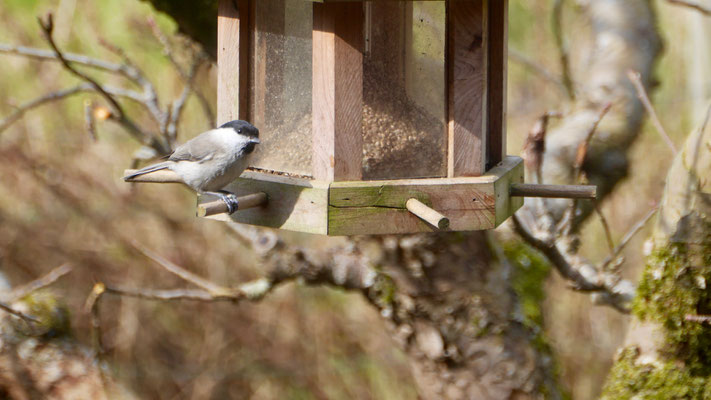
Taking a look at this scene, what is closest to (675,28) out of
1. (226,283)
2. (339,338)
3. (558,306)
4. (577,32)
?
(577,32)

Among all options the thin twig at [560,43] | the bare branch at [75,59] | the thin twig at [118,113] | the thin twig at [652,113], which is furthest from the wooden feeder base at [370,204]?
the thin twig at [560,43]

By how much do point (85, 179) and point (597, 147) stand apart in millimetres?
3501

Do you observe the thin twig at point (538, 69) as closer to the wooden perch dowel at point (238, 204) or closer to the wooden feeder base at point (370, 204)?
the wooden feeder base at point (370, 204)

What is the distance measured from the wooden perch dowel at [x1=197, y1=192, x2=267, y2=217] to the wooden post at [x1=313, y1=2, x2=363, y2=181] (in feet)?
0.66

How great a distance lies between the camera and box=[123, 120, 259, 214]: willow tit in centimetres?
221

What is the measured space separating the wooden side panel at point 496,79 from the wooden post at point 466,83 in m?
0.13

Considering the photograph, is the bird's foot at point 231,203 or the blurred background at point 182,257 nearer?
the bird's foot at point 231,203

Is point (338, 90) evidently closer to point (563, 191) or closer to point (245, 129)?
point (245, 129)

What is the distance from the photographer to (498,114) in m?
2.57

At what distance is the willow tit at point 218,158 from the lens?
2.21 metres

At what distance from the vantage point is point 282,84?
237 cm

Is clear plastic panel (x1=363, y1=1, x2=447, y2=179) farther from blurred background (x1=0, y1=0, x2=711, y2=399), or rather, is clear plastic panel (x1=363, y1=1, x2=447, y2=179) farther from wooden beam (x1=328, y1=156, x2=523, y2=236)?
blurred background (x1=0, y1=0, x2=711, y2=399)

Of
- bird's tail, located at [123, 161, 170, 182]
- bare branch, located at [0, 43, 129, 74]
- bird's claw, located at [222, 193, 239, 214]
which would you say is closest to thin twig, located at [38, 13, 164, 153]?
bare branch, located at [0, 43, 129, 74]

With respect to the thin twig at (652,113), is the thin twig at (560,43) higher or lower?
higher
